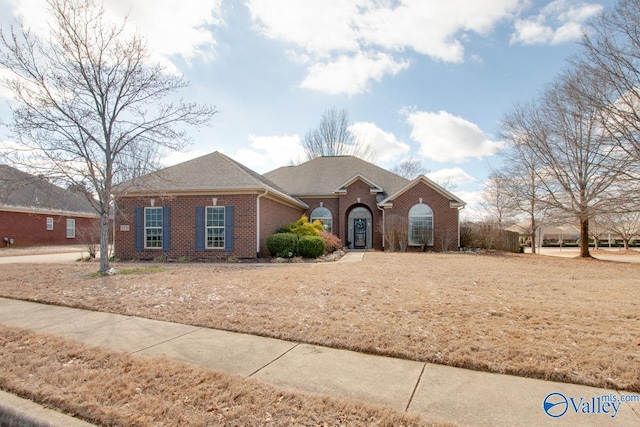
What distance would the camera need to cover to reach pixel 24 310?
6441 millimetres

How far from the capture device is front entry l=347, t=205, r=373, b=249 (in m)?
23.2

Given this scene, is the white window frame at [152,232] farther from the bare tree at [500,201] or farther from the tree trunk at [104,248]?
the bare tree at [500,201]

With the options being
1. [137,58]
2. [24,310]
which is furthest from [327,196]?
[24,310]

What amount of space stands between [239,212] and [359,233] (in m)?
10.1

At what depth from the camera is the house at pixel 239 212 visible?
50.0 feet

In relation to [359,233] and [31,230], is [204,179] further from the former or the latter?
[31,230]

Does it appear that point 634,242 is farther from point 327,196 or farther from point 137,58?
point 137,58

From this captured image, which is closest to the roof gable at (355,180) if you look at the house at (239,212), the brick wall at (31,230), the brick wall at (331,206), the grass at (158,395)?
the house at (239,212)

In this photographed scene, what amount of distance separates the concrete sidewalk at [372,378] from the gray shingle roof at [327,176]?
18.6 meters

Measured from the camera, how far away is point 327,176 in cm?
2505

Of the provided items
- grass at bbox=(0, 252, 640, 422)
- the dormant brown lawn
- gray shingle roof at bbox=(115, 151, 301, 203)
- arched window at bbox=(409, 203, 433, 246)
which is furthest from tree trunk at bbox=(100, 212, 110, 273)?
arched window at bbox=(409, 203, 433, 246)

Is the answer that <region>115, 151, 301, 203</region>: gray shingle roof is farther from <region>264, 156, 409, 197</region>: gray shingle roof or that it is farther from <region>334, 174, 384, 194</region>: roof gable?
<region>334, 174, 384, 194</region>: roof gable

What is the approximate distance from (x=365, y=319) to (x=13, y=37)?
11507 millimetres

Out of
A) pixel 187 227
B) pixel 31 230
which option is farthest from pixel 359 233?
pixel 31 230
